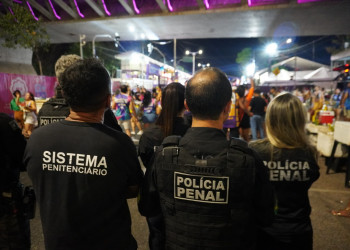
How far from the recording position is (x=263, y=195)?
1455 millimetres

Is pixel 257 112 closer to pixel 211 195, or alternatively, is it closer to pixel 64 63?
pixel 64 63

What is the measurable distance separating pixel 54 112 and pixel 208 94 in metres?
2.05

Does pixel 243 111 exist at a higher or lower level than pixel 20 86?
lower

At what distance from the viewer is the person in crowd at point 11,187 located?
80.1 inches

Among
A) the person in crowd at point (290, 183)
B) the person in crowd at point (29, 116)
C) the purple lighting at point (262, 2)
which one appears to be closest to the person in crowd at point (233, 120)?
the person in crowd at point (290, 183)

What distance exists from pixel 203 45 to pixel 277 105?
6546 cm

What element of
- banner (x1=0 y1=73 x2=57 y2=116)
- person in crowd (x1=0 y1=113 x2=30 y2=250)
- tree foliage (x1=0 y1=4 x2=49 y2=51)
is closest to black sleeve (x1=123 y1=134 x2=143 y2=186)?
person in crowd (x1=0 y1=113 x2=30 y2=250)

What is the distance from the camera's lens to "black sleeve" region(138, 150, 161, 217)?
1.60 metres


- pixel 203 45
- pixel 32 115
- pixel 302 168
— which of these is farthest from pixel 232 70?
pixel 302 168

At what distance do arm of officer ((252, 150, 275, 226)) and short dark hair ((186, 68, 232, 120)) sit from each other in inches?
13.9

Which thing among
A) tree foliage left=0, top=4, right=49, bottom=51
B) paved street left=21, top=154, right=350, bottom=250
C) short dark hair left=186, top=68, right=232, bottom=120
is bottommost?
paved street left=21, top=154, right=350, bottom=250

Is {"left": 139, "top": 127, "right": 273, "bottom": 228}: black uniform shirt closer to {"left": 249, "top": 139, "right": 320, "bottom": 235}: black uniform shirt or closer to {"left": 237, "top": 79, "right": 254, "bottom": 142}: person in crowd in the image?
{"left": 249, "top": 139, "right": 320, "bottom": 235}: black uniform shirt

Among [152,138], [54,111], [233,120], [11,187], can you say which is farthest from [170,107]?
[233,120]

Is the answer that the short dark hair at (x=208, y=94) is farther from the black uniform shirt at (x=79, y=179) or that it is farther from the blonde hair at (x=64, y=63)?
the blonde hair at (x=64, y=63)
